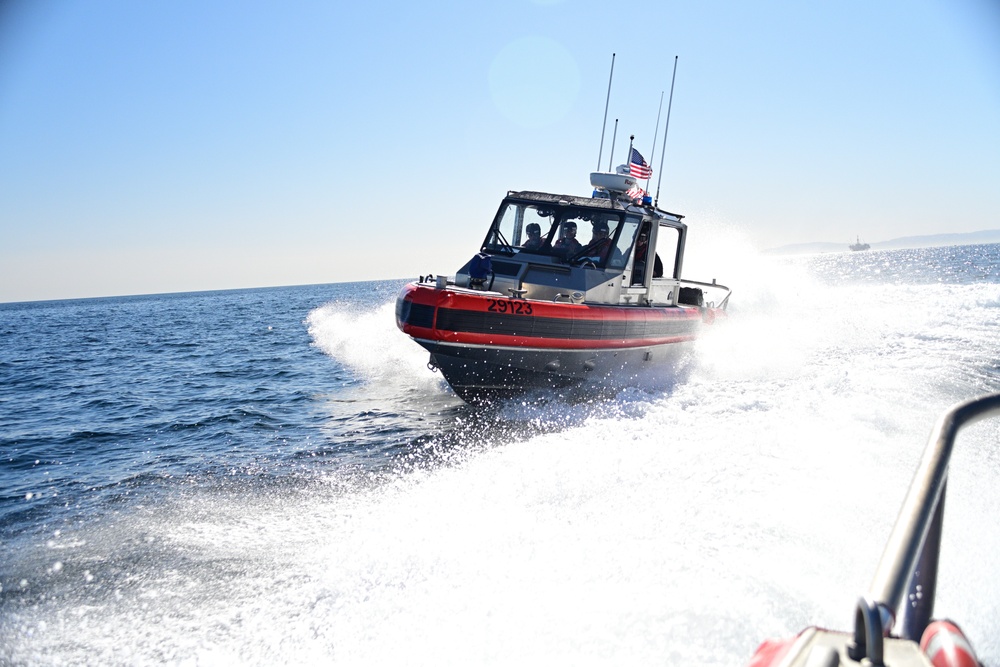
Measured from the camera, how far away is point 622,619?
2555mm

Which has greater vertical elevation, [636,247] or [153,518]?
[636,247]

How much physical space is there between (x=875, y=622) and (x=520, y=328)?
6.34 meters

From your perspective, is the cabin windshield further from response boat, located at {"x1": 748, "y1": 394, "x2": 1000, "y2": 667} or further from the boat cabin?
response boat, located at {"x1": 748, "y1": 394, "x2": 1000, "y2": 667}

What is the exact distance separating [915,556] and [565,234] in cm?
803

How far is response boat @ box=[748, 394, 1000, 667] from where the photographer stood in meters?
1.06

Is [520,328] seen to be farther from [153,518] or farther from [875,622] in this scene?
[875,622]

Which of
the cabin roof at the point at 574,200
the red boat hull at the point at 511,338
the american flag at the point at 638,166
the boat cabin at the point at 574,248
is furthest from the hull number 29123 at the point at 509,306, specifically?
the american flag at the point at 638,166

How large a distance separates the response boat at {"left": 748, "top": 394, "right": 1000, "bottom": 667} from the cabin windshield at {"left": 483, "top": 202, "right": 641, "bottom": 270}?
7.46 metres

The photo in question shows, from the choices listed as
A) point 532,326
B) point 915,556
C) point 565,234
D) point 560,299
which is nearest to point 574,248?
point 565,234

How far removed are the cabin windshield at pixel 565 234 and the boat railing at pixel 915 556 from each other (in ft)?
24.4

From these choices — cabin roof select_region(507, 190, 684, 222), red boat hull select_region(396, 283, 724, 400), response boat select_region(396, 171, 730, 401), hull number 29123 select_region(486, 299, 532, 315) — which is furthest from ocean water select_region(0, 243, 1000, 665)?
cabin roof select_region(507, 190, 684, 222)

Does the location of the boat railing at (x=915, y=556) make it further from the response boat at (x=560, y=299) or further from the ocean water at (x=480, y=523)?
the response boat at (x=560, y=299)

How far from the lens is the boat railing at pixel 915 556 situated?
1.04 metres

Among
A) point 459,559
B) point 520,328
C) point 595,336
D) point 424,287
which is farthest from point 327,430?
point 459,559
